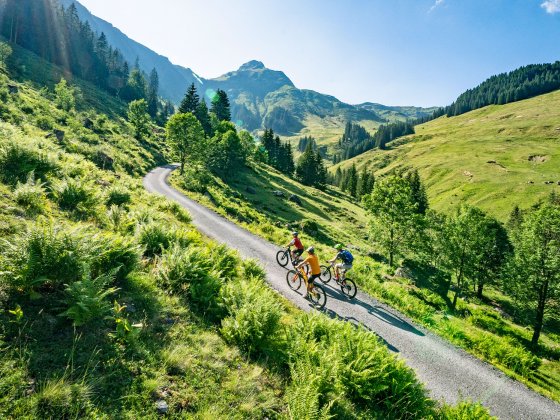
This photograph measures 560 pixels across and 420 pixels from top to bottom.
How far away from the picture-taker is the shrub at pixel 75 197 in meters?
11.8

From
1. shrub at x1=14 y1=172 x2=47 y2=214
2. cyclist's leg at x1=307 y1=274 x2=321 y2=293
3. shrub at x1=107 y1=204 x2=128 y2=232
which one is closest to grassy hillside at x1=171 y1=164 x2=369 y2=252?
cyclist's leg at x1=307 y1=274 x2=321 y2=293

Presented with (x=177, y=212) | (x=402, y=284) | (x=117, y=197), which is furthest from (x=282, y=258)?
(x=402, y=284)

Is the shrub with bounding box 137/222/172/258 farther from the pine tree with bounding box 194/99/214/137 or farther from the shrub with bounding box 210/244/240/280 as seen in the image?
the pine tree with bounding box 194/99/214/137

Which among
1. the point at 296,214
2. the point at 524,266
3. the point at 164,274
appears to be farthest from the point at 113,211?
the point at 296,214

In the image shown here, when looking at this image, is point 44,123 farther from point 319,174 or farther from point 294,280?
point 319,174

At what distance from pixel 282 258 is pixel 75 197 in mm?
12505

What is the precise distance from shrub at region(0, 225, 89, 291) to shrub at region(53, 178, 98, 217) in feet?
20.1

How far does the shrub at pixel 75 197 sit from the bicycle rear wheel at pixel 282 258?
1156cm

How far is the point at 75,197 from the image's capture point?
1205 cm

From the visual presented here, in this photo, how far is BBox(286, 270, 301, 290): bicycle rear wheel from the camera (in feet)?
52.3

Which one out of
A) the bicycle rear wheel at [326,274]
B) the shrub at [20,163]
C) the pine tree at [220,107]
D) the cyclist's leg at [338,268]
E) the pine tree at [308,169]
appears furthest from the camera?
the pine tree at [308,169]

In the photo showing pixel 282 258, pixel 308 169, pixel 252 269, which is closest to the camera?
pixel 252 269

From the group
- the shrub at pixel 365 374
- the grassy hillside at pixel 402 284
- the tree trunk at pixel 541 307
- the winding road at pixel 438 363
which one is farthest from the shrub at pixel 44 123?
the tree trunk at pixel 541 307

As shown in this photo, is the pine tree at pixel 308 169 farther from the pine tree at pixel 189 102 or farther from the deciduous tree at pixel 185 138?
the deciduous tree at pixel 185 138
